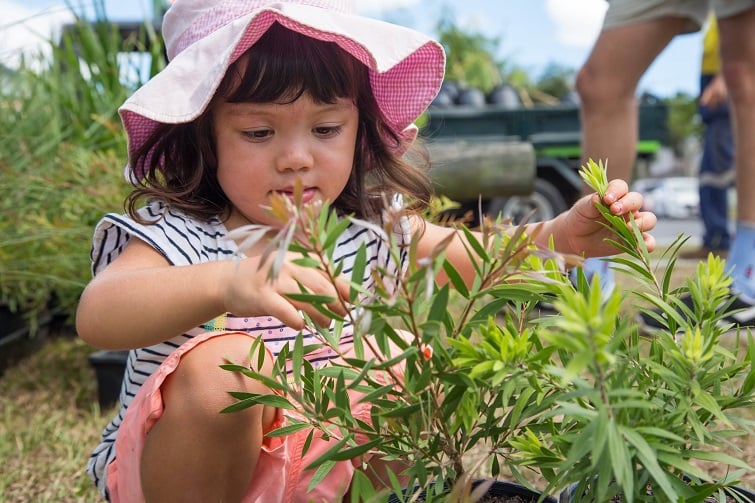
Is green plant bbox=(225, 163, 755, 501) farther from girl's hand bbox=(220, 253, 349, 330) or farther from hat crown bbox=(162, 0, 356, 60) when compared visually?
hat crown bbox=(162, 0, 356, 60)

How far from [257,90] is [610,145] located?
5.08ft

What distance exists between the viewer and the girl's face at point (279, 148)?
122 centimetres

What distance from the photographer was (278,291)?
0.78 metres

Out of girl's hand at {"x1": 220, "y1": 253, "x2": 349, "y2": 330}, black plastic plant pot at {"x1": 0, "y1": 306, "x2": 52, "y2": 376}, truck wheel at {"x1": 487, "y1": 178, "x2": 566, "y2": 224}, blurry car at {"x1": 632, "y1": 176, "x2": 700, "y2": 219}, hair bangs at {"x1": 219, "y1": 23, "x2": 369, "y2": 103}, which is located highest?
hair bangs at {"x1": 219, "y1": 23, "x2": 369, "y2": 103}

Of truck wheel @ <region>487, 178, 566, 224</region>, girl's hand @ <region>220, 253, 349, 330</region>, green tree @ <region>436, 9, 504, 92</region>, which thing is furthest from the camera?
green tree @ <region>436, 9, 504, 92</region>

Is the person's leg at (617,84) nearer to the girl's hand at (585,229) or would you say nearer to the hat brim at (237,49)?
the girl's hand at (585,229)

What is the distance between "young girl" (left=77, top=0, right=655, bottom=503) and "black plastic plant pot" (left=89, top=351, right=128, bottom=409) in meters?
0.67

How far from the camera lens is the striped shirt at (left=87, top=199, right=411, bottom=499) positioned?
119 centimetres

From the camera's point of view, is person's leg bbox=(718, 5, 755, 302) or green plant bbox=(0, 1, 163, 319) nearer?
green plant bbox=(0, 1, 163, 319)

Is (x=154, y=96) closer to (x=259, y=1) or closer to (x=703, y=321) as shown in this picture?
(x=259, y=1)

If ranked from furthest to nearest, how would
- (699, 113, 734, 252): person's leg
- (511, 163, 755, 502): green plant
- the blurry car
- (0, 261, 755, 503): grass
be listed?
the blurry car < (699, 113, 734, 252): person's leg < (0, 261, 755, 503): grass < (511, 163, 755, 502): green plant

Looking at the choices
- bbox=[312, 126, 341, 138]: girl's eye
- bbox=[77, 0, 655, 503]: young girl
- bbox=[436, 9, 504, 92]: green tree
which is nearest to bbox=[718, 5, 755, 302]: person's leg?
bbox=[77, 0, 655, 503]: young girl

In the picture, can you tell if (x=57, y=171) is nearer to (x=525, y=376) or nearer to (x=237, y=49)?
(x=237, y=49)

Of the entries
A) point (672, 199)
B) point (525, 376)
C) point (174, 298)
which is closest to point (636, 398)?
point (525, 376)
